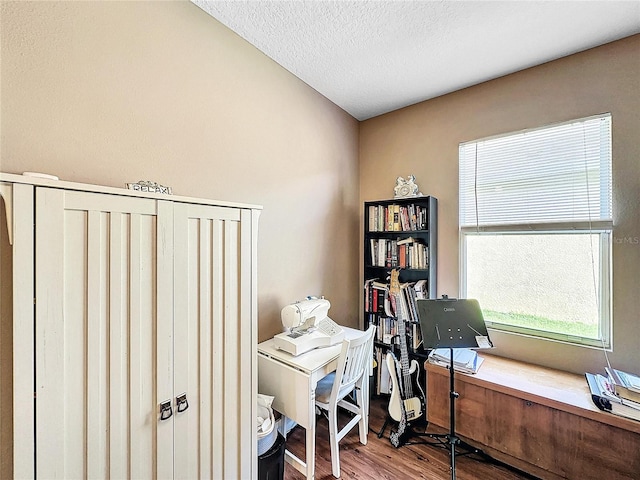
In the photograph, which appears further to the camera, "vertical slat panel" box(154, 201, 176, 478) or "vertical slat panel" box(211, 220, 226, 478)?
"vertical slat panel" box(211, 220, 226, 478)

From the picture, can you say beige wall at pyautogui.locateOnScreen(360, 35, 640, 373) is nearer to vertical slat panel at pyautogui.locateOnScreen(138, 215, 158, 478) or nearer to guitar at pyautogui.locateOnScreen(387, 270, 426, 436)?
guitar at pyautogui.locateOnScreen(387, 270, 426, 436)

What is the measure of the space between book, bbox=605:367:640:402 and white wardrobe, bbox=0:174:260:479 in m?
2.08

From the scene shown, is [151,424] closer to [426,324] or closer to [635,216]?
[426,324]

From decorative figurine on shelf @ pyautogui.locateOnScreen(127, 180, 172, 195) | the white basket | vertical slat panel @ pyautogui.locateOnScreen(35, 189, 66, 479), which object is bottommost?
the white basket

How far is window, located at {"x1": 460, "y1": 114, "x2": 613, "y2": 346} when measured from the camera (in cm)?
186

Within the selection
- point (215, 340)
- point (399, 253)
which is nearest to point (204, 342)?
point (215, 340)

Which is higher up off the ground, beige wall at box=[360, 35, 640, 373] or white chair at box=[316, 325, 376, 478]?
beige wall at box=[360, 35, 640, 373]

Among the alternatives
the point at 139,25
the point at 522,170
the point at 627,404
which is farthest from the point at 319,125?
the point at 627,404

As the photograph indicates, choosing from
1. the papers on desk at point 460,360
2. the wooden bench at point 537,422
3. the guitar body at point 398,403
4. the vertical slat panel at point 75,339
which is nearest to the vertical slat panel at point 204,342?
the vertical slat panel at point 75,339

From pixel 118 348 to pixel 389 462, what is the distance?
191 centimetres

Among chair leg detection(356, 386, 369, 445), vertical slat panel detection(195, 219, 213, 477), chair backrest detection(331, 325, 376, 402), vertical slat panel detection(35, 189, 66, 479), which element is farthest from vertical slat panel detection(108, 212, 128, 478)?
chair leg detection(356, 386, 369, 445)

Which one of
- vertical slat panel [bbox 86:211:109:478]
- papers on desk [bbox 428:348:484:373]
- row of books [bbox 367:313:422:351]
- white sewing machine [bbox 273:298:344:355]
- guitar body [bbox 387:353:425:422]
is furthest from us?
row of books [bbox 367:313:422:351]

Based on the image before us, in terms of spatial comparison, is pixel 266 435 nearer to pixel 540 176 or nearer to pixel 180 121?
pixel 180 121

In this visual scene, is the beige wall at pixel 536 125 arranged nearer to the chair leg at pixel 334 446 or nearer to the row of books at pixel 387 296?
the row of books at pixel 387 296
